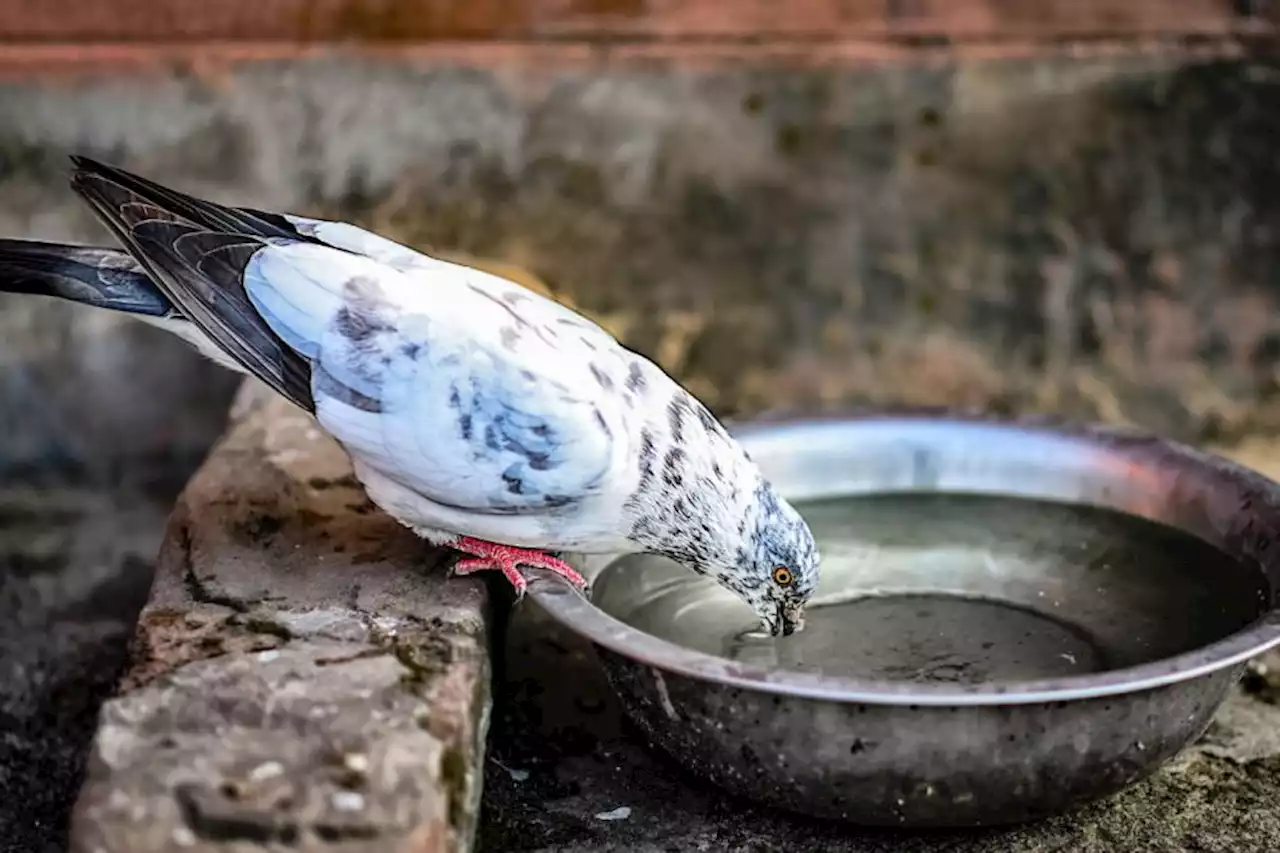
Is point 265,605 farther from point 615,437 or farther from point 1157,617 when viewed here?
point 1157,617

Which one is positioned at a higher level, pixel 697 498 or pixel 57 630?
pixel 697 498

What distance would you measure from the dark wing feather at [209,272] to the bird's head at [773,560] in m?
0.77

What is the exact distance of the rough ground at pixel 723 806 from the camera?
2.35 meters

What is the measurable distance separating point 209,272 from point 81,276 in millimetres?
252

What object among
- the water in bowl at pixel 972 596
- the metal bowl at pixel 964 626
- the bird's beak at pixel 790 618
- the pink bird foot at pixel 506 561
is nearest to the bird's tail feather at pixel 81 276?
the pink bird foot at pixel 506 561

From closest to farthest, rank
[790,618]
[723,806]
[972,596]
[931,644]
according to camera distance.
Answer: [723,806] < [790,618] < [931,644] < [972,596]

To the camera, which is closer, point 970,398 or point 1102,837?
point 1102,837

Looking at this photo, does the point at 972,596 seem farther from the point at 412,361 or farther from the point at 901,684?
the point at 412,361

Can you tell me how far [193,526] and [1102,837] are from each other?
1678 millimetres

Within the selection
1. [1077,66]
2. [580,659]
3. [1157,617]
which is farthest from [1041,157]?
[580,659]

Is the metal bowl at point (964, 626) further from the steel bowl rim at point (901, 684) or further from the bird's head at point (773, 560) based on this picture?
the bird's head at point (773, 560)

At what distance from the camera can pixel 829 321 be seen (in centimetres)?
405

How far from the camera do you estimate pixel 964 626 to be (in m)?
2.77

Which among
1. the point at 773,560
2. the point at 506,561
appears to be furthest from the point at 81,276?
the point at 773,560
